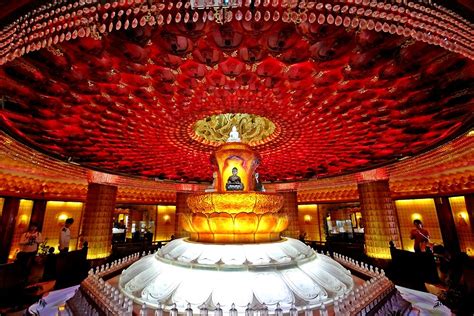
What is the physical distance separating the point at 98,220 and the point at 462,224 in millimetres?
16362

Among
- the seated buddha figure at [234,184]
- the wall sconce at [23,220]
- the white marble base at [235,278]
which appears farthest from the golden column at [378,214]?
the wall sconce at [23,220]

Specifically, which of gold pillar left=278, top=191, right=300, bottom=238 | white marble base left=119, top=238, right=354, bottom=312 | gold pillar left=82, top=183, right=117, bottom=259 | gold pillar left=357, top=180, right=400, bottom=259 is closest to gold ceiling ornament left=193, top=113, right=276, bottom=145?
→ white marble base left=119, top=238, right=354, bottom=312

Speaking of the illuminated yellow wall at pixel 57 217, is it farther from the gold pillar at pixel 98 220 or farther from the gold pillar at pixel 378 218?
the gold pillar at pixel 378 218

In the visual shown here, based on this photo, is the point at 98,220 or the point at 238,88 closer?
the point at 238,88

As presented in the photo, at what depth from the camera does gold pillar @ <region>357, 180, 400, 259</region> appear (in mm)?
9156

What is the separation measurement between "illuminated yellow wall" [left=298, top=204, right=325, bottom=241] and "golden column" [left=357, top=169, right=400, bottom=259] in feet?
20.8

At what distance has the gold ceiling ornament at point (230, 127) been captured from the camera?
6.23m

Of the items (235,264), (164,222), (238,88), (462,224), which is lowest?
(235,264)

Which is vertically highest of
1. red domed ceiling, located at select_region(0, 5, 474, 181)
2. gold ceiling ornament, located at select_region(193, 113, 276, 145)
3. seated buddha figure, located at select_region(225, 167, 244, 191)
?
gold ceiling ornament, located at select_region(193, 113, 276, 145)

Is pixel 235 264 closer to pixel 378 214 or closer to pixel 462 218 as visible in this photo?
pixel 378 214

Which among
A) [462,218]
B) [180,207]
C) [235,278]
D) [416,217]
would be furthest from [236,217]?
[416,217]

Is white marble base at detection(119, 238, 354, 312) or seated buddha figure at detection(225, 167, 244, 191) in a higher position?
seated buddha figure at detection(225, 167, 244, 191)

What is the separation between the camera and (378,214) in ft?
31.2

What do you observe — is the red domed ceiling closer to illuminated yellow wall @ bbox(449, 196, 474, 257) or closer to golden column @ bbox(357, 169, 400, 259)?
golden column @ bbox(357, 169, 400, 259)
